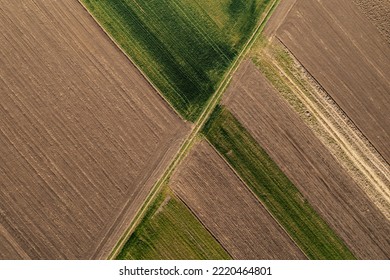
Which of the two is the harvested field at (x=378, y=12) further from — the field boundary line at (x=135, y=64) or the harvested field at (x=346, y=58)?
the field boundary line at (x=135, y=64)

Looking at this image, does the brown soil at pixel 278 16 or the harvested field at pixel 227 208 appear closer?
the harvested field at pixel 227 208

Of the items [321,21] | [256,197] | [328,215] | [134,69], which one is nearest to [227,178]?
[256,197]

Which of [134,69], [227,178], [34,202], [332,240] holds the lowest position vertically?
[332,240]

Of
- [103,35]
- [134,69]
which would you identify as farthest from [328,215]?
[103,35]

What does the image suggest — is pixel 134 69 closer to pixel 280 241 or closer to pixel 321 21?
pixel 321 21

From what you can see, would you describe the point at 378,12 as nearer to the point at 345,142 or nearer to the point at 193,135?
the point at 345,142

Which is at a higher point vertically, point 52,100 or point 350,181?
point 52,100

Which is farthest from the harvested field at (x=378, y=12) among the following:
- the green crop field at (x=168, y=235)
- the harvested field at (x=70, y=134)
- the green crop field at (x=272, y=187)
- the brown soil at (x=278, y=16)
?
the green crop field at (x=168, y=235)
